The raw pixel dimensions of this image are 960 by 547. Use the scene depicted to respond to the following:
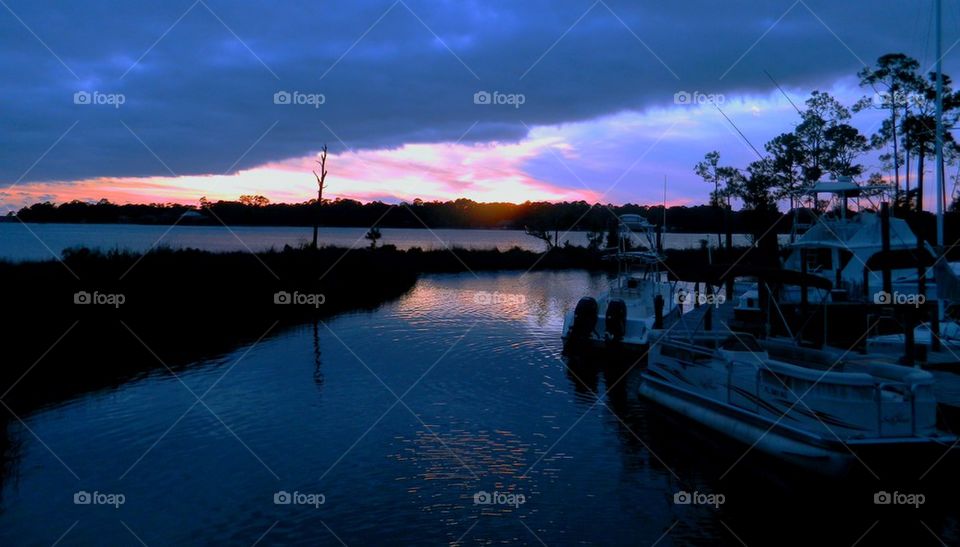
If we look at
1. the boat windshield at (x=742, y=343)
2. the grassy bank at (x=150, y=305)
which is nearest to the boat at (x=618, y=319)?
the grassy bank at (x=150, y=305)

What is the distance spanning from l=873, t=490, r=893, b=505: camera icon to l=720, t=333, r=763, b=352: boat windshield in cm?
473

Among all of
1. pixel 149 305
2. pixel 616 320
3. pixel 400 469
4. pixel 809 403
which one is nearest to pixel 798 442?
pixel 809 403

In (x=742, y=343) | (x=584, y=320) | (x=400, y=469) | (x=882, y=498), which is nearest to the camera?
(x=882, y=498)

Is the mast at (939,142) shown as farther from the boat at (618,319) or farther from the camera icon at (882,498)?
the camera icon at (882,498)

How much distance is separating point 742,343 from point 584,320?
10250 millimetres

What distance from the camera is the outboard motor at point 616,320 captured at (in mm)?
26750

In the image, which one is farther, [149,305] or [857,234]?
[149,305]

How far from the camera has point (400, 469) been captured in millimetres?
14250

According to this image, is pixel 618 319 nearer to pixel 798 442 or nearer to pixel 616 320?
pixel 616 320

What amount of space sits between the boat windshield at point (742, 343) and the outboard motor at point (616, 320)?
9.45m

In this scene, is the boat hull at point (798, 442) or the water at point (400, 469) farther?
the boat hull at point (798, 442)

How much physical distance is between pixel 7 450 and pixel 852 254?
3053cm

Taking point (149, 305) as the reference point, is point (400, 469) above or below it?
below

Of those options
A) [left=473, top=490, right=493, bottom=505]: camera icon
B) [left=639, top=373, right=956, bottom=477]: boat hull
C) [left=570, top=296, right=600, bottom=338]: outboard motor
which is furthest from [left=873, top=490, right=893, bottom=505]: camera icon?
[left=570, top=296, right=600, bottom=338]: outboard motor
